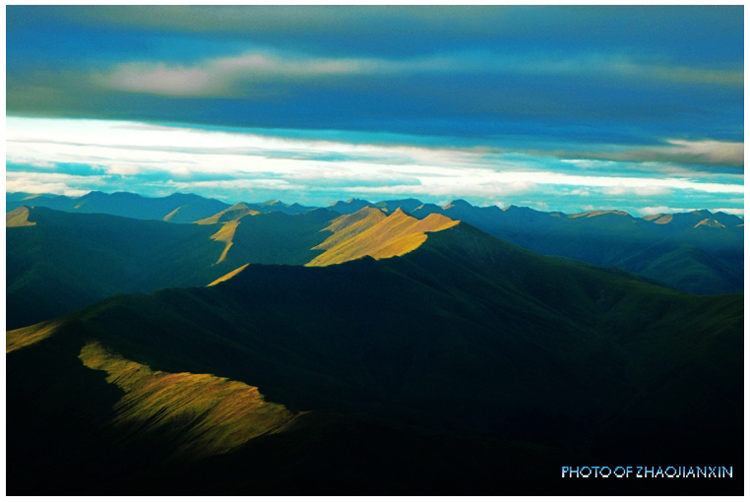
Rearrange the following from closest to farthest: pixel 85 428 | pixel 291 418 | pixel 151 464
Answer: pixel 291 418
pixel 151 464
pixel 85 428

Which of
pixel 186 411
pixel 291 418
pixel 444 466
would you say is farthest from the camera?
pixel 186 411

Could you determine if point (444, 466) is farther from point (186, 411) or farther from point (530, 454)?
point (186, 411)

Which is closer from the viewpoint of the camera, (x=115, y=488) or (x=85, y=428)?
(x=115, y=488)

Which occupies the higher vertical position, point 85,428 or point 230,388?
point 230,388

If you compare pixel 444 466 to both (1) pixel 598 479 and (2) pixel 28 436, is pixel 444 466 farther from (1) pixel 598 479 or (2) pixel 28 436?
(2) pixel 28 436

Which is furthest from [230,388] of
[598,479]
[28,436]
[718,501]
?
[718,501]

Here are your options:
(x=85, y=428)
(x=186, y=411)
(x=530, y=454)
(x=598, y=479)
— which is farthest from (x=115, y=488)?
(x=598, y=479)
